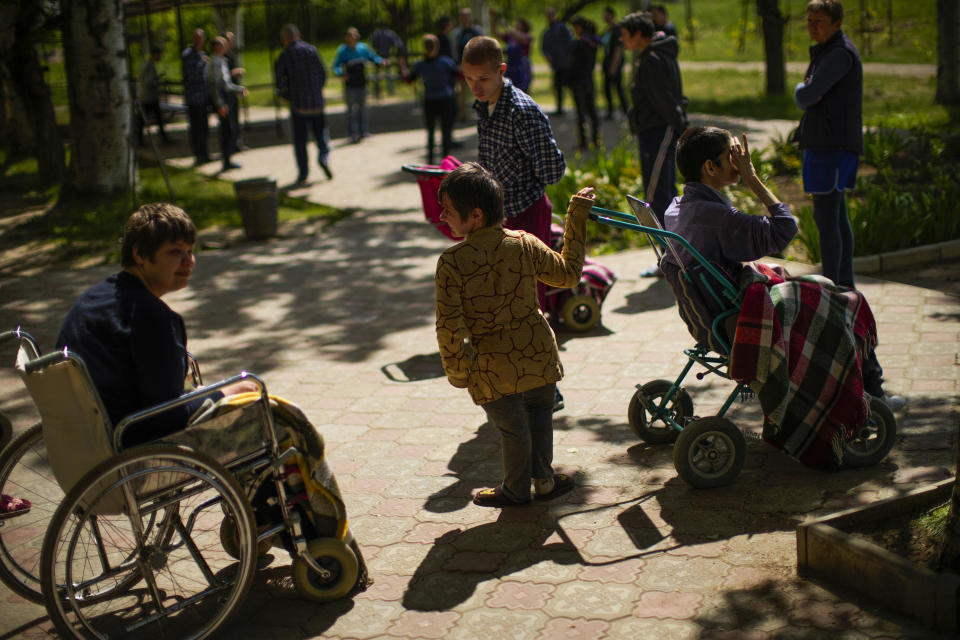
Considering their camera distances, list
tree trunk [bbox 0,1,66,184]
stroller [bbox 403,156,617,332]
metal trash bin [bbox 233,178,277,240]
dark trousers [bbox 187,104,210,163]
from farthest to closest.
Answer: dark trousers [bbox 187,104,210,163]
tree trunk [bbox 0,1,66,184]
metal trash bin [bbox 233,178,277,240]
stroller [bbox 403,156,617,332]

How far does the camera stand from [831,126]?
6.27 m

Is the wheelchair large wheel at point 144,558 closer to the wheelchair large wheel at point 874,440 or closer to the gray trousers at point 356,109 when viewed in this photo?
the wheelchair large wheel at point 874,440

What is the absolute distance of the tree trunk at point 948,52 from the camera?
14.3 m

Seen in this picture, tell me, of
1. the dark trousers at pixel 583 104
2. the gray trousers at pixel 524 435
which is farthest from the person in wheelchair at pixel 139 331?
the dark trousers at pixel 583 104

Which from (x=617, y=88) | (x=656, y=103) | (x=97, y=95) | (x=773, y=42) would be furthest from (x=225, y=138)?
(x=773, y=42)

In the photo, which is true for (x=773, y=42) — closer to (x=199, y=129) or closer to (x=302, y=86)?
(x=302, y=86)

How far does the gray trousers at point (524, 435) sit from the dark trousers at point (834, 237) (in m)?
Answer: 2.89

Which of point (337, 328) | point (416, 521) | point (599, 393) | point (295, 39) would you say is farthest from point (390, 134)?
point (416, 521)

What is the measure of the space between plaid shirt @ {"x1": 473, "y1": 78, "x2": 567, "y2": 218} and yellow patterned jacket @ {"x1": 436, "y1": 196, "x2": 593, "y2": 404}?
1.41 m

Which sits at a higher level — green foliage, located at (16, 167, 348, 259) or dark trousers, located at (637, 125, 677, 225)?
dark trousers, located at (637, 125, 677, 225)

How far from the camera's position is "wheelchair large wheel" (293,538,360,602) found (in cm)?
368

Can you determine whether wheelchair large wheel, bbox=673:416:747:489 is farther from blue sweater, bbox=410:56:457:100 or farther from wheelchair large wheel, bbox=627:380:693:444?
blue sweater, bbox=410:56:457:100

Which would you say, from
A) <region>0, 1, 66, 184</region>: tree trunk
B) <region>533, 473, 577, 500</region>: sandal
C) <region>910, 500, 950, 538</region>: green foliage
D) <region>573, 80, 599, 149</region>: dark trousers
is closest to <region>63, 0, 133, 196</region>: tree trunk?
<region>0, 1, 66, 184</region>: tree trunk

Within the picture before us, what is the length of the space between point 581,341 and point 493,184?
2916 mm
